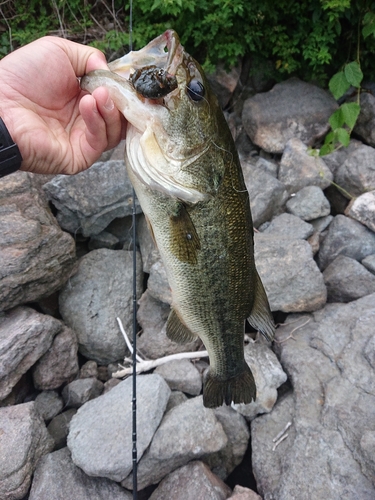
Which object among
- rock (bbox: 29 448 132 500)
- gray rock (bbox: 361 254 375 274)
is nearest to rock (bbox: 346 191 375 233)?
gray rock (bbox: 361 254 375 274)

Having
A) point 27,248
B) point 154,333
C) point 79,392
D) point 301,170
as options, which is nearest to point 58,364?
point 79,392

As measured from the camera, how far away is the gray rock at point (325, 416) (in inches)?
98.7

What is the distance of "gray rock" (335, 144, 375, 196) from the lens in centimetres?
443

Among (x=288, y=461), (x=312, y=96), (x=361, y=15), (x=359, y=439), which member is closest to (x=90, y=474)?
(x=288, y=461)

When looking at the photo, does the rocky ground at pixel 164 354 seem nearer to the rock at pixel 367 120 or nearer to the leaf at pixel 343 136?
the leaf at pixel 343 136

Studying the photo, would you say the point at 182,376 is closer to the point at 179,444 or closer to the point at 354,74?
the point at 179,444

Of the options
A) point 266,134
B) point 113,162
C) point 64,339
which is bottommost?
point 64,339

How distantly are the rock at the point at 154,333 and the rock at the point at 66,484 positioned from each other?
108 centimetres

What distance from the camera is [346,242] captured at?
4070 mm

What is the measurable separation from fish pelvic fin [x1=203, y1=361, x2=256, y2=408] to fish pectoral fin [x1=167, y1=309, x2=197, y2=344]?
0.93ft

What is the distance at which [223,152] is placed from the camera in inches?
68.6

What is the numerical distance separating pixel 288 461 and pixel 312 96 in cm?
427

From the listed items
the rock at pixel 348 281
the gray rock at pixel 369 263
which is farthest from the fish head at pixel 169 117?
the gray rock at pixel 369 263

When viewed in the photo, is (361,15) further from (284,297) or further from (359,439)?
(359,439)
